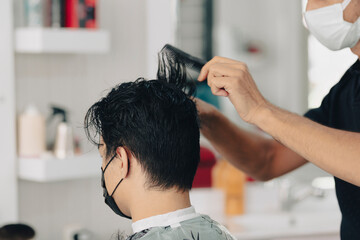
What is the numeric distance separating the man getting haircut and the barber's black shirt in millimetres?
521

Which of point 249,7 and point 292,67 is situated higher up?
point 249,7

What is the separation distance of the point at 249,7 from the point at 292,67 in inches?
16.9

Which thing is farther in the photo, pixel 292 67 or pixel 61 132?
pixel 292 67

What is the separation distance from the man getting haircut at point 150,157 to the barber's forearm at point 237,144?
0.35 metres

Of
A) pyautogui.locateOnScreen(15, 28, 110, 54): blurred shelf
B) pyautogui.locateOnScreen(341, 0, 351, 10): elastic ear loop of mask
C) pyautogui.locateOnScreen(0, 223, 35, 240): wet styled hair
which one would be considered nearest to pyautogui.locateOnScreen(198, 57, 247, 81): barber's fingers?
pyautogui.locateOnScreen(341, 0, 351, 10): elastic ear loop of mask

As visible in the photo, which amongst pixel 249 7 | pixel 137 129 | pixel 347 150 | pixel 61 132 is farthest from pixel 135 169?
pixel 249 7

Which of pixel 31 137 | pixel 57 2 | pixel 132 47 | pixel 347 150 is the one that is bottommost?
pixel 31 137

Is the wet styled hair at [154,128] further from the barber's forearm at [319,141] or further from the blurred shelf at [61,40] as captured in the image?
the blurred shelf at [61,40]

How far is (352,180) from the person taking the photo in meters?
1.38

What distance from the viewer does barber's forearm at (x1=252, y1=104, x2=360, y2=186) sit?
4.44ft

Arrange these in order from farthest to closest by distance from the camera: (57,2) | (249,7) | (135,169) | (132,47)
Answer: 1. (249,7)
2. (132,47)
3. (57,2)
4. (135,169)

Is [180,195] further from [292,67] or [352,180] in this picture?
[292,67]

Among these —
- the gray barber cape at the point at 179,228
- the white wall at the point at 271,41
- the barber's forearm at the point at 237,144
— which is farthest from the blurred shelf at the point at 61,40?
the gray barber cape at the point at 179,228

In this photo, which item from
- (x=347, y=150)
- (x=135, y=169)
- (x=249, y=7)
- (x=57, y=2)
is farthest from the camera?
(x=249, y=7)
